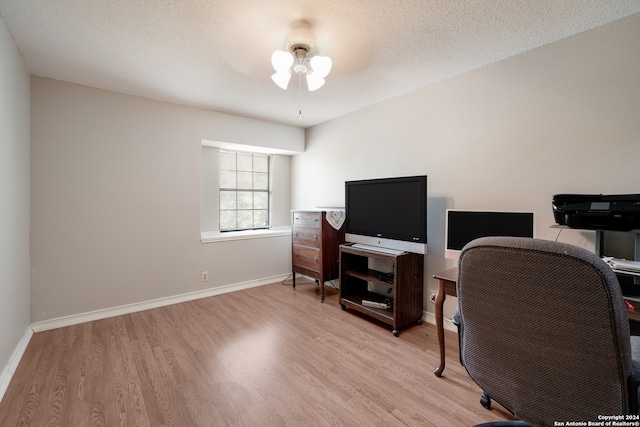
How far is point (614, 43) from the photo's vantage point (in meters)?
1.79

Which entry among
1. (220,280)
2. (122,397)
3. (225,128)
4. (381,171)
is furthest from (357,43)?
(220,280)

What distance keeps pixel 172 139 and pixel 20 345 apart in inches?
90.3

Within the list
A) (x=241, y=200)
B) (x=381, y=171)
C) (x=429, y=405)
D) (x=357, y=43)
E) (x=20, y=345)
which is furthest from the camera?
(x=241, y=200)

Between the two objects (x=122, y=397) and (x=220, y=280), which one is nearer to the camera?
(x=122, y=397)

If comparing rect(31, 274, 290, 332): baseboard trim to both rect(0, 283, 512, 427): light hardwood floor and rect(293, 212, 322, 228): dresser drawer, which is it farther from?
rect(293, 212, 322, 228): dresser drawer

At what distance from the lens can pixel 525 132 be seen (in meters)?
2.17

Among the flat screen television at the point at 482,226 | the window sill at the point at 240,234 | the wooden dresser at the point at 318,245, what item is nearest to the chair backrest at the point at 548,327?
the flat screen television at the point at 482,226

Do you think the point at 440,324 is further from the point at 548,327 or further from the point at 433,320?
the point at 548,327

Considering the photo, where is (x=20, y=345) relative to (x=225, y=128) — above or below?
below

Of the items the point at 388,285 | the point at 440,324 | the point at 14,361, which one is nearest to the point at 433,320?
the point at 388,285

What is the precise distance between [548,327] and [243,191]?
4.00m

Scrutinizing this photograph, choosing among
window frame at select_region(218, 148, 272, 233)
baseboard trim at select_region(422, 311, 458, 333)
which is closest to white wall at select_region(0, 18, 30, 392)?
window frame at select_region(218, 148, 272, 233)

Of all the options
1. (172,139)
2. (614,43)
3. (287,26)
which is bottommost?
(172,139)

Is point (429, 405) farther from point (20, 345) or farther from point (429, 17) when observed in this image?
point (20, 345)
